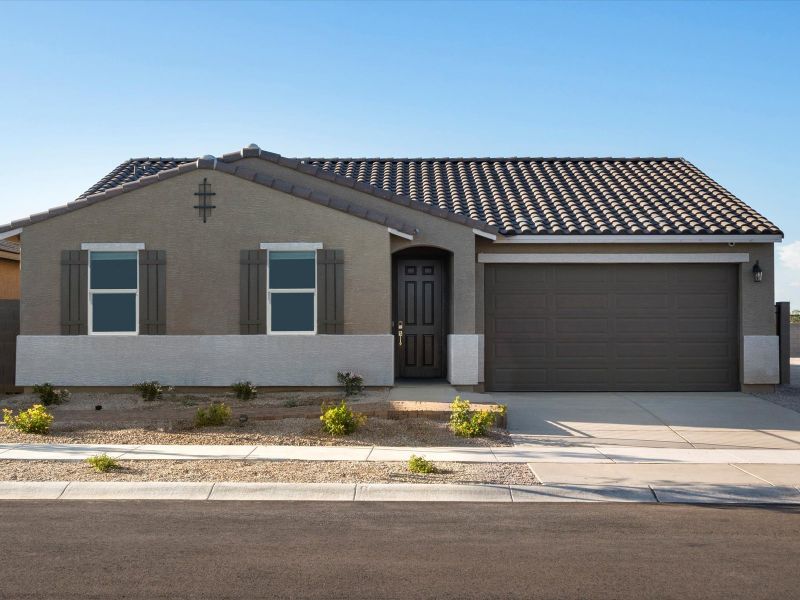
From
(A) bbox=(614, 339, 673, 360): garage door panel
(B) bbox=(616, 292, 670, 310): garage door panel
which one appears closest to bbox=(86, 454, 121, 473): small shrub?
(A) bbox=(614, 339, 673, 360): garage door panel

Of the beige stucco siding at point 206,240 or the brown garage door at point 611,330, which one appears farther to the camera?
the brown garage door at point 611,330

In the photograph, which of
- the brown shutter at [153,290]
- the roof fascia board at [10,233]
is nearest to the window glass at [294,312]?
the brown shutter at [153,290]

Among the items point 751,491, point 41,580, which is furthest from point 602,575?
point 41,580

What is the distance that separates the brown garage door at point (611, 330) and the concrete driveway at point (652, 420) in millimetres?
457

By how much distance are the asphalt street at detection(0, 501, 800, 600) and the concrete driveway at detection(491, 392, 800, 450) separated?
3.27m

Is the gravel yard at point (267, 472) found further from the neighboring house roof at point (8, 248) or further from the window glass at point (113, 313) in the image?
the neighboring house roof at point (8, 248)

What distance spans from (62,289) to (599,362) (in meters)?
10.3

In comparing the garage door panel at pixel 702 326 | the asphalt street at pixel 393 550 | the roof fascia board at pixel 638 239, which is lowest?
the asphalt street at pixel 393 550

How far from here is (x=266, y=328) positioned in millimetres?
14711

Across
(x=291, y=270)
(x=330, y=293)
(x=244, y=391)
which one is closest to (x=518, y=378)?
(x=330, y=293)

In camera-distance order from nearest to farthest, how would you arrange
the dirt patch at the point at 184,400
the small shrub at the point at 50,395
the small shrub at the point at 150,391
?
the dirt patch at the point at 184,400 < the small shrub at the point at 50,395 < the small shrub at the point at 150,391

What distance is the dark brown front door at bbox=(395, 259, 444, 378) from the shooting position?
55.0 ft

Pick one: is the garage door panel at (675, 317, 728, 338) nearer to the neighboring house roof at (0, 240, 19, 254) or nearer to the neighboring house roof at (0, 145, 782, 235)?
the neighboring house roof at (0, 145, 782, 235)

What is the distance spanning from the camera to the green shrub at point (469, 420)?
1102 centimetres
